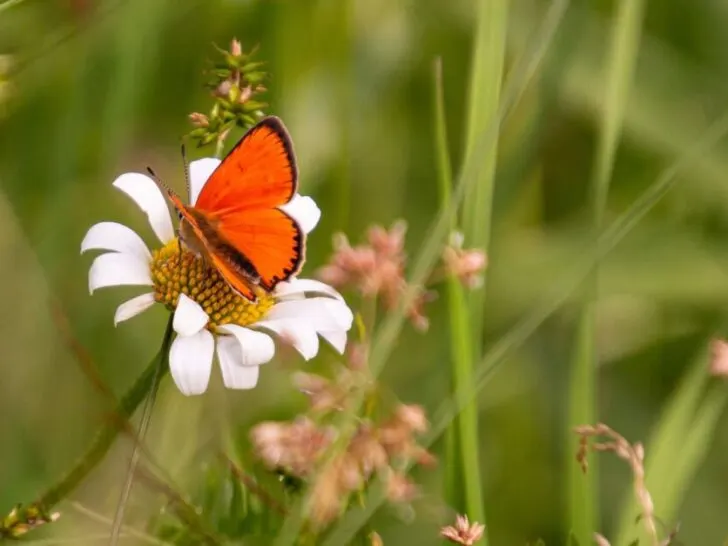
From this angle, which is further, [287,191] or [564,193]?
[564,193]

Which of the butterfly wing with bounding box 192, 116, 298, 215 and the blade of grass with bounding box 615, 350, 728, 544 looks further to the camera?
the blade of grass with bounding box 615, 350, 728, 544

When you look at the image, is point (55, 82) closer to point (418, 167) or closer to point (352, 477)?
point (418, 167)

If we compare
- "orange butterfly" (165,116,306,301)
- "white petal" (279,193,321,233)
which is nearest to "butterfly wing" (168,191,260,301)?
"orange butterfly" (165,116,306,301)

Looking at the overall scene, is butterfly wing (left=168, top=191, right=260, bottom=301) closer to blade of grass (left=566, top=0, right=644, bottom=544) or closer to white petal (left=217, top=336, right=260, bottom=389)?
white petal (left=217, top=336, right=260, bottom=389)

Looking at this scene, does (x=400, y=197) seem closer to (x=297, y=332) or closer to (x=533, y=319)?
(x=533, y=319)

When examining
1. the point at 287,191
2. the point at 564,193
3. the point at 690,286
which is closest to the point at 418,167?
the point at 564,193
